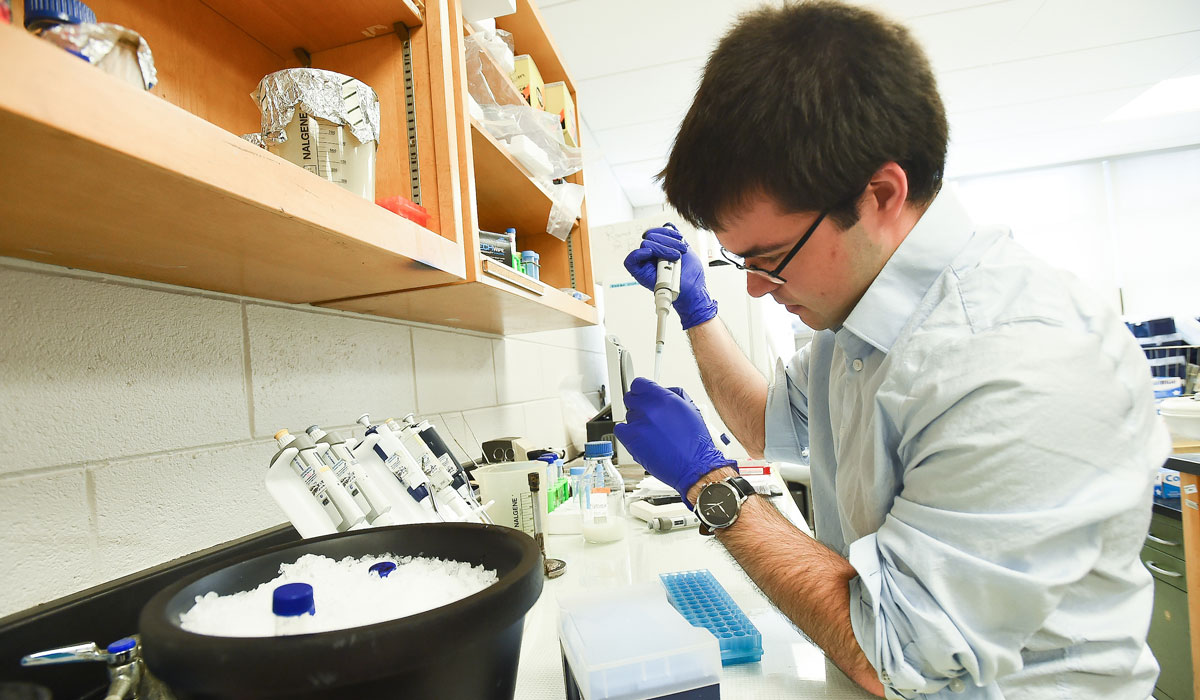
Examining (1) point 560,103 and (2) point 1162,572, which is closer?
(1) point 560,103

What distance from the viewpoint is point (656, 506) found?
156cm

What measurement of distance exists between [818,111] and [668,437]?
1.98 feet

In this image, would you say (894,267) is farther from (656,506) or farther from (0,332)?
(0,332)

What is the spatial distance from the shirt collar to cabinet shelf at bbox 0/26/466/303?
0.63 meters

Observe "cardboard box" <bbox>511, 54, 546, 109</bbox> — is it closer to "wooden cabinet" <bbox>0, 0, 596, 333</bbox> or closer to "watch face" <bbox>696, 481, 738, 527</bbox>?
"wooden cabinet" <bbox>0, 0, 596, 333</bbox>

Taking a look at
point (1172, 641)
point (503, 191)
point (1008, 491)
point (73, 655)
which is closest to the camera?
point (73, 655)

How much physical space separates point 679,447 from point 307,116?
2.61ft

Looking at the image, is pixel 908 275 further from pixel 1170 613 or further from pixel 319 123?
pixel 1170 613

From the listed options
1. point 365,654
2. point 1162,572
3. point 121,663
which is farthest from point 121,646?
point 1162,572

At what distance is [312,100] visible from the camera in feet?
2.45

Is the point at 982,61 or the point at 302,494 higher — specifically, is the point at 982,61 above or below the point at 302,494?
above

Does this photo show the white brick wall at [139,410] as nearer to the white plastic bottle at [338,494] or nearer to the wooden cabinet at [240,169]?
the wooden cabinet at [240,169]

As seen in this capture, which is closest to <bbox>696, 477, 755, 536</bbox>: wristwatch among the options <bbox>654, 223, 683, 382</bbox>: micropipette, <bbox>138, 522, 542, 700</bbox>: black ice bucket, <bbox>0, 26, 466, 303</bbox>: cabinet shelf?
<bbox>654, 223, 683, 382</bbox>: micropipette

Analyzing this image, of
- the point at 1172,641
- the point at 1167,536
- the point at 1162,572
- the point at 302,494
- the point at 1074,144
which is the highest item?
the point at 1074,144
